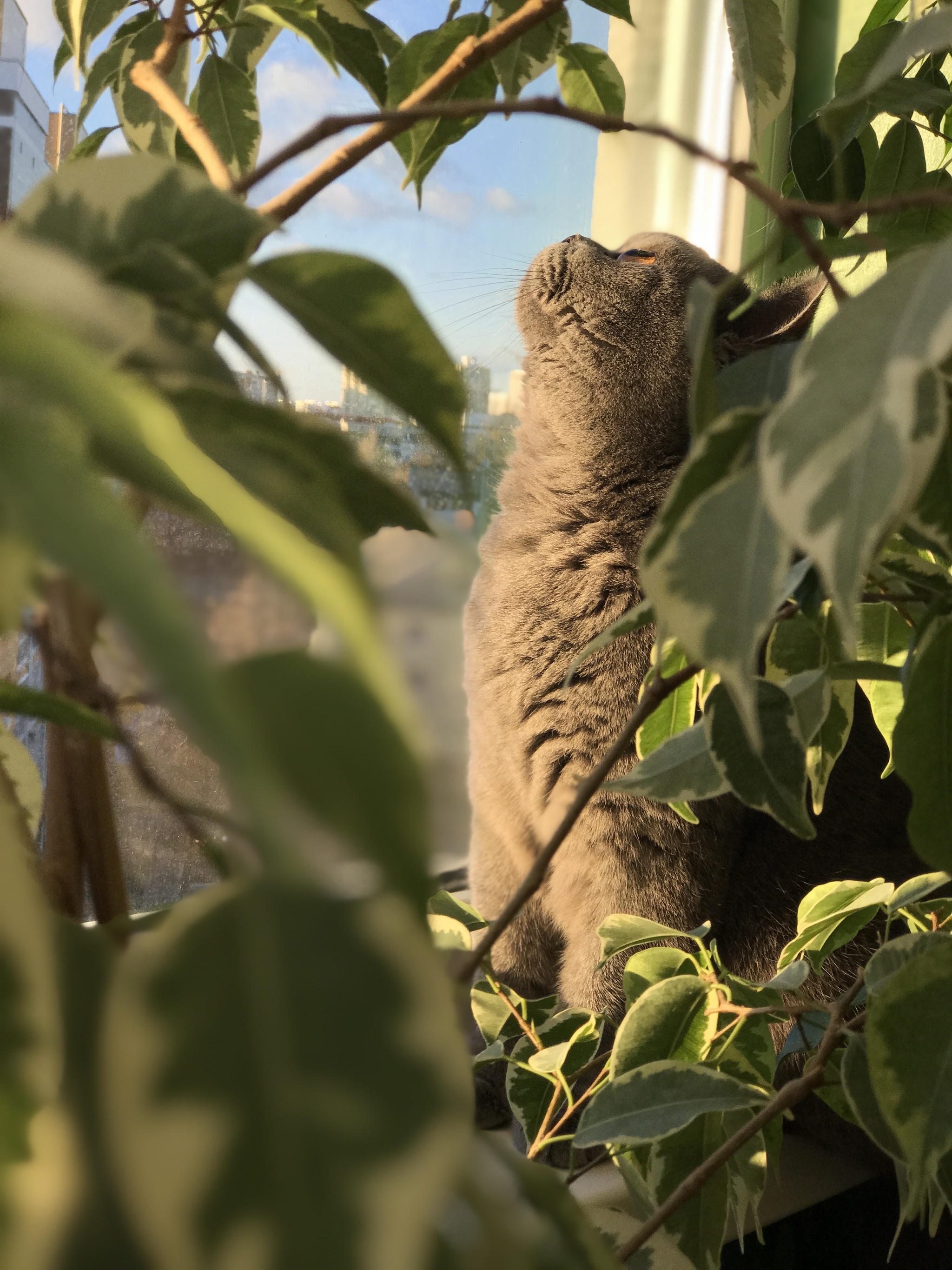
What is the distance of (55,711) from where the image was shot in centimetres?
19

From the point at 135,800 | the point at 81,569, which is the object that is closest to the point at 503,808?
the point at 135,800

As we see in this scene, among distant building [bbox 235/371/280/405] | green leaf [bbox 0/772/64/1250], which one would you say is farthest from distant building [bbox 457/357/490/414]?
green leaf [bbox 0/772/64/1250]

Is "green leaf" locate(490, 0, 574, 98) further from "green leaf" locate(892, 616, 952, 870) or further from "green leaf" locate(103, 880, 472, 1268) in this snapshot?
"green leaf" locate(103, 880, 472, 1268)

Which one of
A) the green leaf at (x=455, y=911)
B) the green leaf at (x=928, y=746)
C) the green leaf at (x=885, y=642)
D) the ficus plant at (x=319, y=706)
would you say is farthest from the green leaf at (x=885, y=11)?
the green leaf at (x=455, y=911)

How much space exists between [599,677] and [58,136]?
2.12ft

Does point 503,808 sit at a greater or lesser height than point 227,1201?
lesser

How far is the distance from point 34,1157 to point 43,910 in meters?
0.03

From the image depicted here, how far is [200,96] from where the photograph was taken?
0.44 meters

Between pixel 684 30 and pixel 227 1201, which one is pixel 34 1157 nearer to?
pixel 227 1201

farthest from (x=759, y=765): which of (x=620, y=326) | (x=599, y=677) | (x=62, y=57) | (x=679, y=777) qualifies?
(x=620, y=326)

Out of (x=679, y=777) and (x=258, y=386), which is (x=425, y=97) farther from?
(x=258, y=386)

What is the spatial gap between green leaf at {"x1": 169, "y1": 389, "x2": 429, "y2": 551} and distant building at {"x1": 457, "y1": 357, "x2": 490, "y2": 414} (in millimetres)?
970

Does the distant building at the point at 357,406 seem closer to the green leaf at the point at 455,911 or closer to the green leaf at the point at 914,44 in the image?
the green leaf at the point at 455,911

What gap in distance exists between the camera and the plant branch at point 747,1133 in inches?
12.9
